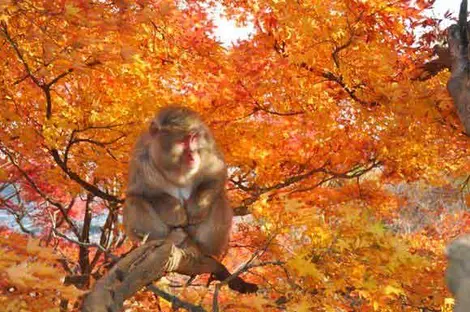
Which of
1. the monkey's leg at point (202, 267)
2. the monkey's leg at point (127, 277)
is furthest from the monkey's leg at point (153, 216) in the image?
the monkey's leg at point (127, 277)

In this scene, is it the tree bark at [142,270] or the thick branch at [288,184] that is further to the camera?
the thick branch at [288,184]

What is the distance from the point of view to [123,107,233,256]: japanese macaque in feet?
16.0

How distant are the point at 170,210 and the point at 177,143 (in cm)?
68

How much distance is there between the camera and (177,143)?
487 cm

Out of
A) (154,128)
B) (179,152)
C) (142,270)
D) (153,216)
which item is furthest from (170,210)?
(142,270)

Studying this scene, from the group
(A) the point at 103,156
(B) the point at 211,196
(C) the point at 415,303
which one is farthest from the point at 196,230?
(C) the point at 415,303

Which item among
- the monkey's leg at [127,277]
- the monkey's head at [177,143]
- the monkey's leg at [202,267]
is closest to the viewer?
the monkey's leg at [127,277]

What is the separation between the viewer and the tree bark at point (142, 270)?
312 centimetres

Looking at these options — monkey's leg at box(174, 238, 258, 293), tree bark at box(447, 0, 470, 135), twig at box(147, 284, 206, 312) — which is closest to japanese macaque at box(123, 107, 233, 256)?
monkey's leg at box(174, 238, 258, 293)

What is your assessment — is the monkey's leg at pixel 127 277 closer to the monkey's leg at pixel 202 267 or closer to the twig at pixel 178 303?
the twig at pixel 178 303

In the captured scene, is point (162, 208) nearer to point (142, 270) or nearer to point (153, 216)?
point (153, 216)

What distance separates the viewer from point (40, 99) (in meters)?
7.25

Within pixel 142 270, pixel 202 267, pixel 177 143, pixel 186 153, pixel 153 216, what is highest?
pixel 177 143

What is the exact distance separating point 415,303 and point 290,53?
365 cm
